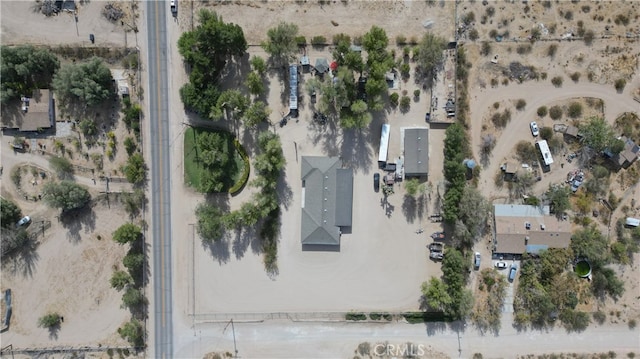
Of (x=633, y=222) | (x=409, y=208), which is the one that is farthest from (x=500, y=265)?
(x=633, y=222)

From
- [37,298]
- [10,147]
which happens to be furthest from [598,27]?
[37,298]

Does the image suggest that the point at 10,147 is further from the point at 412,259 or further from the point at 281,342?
the point at 412,259

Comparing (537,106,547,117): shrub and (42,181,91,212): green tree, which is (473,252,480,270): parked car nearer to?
(537,106,547,117): shrub

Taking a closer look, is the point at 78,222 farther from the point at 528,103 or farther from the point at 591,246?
the point at 591,246

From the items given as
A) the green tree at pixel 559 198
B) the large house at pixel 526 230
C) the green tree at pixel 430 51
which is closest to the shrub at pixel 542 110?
the green tree at pixel 559 198

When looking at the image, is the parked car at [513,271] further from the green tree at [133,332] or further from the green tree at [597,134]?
the green tree at [133,332]

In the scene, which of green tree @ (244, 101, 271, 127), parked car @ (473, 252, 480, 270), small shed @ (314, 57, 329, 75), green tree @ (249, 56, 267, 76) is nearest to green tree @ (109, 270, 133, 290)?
green tree @ (244, 101, 271, 127)
